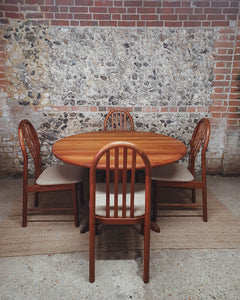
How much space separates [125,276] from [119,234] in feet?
1.54

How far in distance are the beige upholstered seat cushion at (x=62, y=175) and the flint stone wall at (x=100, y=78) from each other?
3.37 ft

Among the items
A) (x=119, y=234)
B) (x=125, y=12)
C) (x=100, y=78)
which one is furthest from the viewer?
(x=100, y=78)

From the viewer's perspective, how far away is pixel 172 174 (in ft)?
7.02

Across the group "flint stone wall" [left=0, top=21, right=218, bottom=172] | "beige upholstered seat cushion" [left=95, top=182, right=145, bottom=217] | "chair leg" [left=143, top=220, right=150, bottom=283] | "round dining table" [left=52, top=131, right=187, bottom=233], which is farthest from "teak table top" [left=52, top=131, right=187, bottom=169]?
"flint stone wall" [left=0, top=21, right=218, bottom=172]

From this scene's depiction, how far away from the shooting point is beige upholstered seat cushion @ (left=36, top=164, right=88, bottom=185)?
203 centimetres

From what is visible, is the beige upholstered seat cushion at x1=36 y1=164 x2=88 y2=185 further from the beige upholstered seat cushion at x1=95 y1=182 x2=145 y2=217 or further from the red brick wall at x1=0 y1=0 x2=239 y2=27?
the red brick wall at x1=0 y1=0 x2=239 y2=27

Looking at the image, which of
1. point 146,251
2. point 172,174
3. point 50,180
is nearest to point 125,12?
point 172,174

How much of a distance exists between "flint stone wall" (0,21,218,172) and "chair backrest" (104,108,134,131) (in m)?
0.11

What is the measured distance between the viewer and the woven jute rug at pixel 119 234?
6.07 ft

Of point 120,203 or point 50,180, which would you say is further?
point 50,180

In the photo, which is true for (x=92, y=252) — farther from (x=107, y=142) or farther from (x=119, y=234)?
(x=107, y=142)

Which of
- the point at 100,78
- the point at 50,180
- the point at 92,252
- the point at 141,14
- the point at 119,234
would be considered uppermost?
the point at 141,14

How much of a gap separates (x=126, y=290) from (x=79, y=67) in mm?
2525

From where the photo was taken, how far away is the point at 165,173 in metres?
2.16
